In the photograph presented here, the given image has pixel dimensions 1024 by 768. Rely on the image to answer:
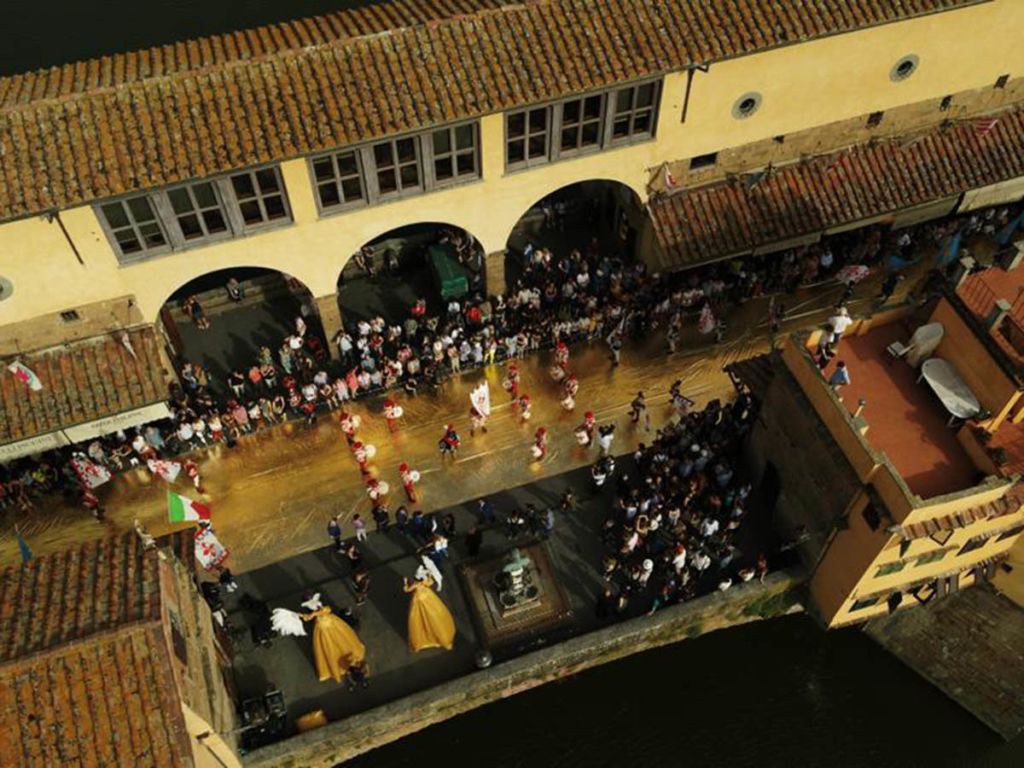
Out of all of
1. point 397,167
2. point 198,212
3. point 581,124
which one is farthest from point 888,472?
point 198,212

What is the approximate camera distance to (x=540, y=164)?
1222 inches

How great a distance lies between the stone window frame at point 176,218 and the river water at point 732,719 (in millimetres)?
16517

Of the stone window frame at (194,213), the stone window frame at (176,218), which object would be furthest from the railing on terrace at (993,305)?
the stone window frame at (194,213)

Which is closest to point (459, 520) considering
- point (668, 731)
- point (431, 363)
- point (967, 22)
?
point (431, 363)

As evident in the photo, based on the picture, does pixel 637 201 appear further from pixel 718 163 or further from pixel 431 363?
pixel 431 363

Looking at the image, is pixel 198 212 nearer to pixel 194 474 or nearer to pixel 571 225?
pixel 194 474

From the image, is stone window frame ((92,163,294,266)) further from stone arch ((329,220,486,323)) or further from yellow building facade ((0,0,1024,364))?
stone arch ((329,220,486,323))

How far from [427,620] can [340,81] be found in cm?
1606

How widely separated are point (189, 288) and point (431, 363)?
10.8m

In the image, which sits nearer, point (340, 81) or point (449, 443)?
point (340, 81)

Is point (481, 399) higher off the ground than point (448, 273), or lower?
lower

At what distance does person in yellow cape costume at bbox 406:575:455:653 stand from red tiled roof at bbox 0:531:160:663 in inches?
291

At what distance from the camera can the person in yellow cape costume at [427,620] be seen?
26.6 metres

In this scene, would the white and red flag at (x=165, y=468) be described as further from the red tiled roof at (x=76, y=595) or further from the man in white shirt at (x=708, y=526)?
the man in white shirt at (x=708, y=526)
